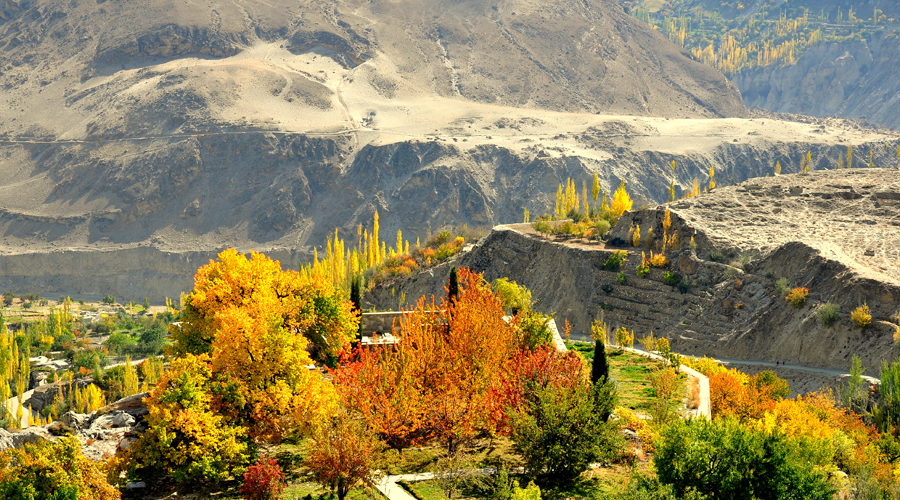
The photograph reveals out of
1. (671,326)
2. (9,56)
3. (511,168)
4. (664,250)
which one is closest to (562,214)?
(664,250)

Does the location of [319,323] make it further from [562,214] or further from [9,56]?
[9,56]

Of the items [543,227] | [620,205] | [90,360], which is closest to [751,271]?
[620,205]

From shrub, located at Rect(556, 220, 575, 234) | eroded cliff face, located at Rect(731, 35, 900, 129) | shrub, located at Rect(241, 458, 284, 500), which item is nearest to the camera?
shrub, located at Rect(241, 458, 284, 500)

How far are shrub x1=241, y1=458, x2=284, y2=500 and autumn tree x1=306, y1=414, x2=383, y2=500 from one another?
775 millimetres

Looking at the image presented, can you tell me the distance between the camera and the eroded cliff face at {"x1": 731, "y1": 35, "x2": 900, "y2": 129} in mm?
162500

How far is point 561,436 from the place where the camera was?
17859 mm

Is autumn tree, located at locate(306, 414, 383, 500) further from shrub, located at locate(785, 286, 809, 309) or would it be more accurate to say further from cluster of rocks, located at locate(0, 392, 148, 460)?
shrub, located at locate(785, 286, 809, 309)

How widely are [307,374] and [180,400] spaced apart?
3.00m

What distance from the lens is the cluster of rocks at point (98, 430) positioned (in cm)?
1805

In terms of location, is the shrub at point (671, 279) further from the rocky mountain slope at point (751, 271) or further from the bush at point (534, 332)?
the bush at point (534, 332)

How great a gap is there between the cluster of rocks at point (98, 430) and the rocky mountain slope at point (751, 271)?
95.8ft

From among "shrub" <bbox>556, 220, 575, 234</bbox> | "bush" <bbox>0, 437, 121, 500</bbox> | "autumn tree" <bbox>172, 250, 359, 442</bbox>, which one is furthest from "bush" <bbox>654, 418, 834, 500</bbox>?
"shrub" <bbox>556, 220, 575, 234</bbox>

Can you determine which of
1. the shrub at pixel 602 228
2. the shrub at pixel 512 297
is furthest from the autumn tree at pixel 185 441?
the shrub at pixel 602 228

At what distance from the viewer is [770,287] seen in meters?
42.5
